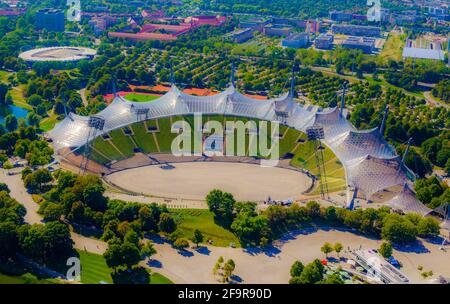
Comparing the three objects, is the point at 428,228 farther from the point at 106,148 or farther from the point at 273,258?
the point at 106,148

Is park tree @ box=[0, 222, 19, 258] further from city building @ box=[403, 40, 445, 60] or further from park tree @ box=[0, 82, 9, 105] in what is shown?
city building @ box=[403, 40, 445, 60]

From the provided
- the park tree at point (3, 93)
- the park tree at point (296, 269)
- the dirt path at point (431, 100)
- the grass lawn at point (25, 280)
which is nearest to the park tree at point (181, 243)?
the park tree at point (296, 269)

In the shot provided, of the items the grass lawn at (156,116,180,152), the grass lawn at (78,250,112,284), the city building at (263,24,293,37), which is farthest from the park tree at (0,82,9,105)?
the city building at (263,24,293,37)

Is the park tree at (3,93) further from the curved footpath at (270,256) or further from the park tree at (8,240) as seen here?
the park tree at (8,240)

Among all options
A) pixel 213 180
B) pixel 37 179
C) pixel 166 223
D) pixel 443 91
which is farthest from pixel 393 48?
pixel 37 179

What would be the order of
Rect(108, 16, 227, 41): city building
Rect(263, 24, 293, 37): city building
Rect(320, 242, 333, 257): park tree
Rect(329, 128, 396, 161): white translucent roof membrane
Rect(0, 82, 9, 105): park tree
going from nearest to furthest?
Rect(320, 242, 333, 257): park tree, Rect(329, 128, 396, 161): white translucent roof membrane, Rect(0, 82, 9, 105): park tree, Rect(108, 16, 227, 41): city building, Rect(263, 24, 293, 37): city building
